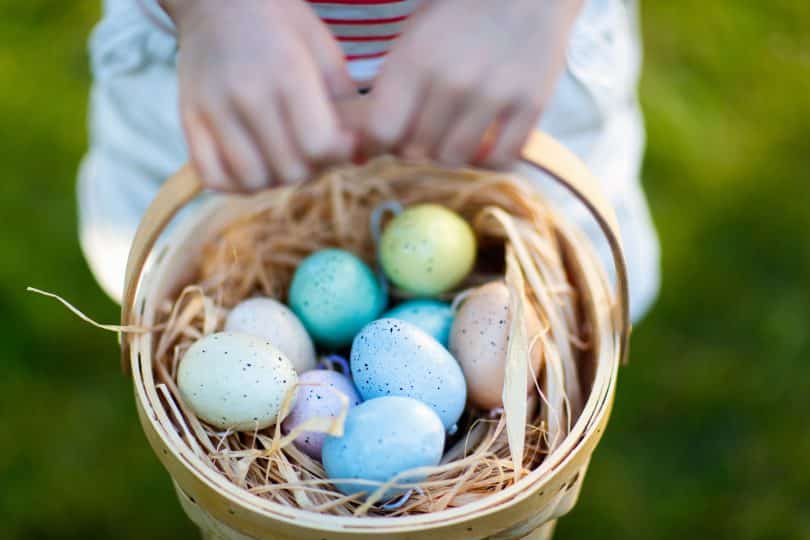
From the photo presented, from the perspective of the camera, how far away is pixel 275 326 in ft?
3.42

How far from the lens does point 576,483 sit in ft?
3.02

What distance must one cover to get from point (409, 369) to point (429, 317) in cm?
13

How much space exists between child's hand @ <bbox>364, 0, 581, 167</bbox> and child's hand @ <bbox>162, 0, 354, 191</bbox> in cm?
6

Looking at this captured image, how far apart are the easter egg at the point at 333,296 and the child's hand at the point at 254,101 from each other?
0.98 feet

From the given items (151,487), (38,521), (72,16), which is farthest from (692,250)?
(72,16)

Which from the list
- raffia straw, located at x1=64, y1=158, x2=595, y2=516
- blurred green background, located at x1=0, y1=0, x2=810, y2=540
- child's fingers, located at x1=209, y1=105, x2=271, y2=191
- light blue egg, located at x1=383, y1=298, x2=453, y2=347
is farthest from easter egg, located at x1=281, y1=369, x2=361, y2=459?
blurred green background, located at x1=0, y1=0, x2=810, y2=540

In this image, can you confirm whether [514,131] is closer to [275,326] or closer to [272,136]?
[272,136]

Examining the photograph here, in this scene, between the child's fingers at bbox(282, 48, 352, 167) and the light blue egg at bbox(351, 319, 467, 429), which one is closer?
the child's fingers at bbox(282, 48, 352, 167)

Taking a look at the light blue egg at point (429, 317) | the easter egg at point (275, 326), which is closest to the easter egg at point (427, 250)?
the light blue egg at point (429, 317)

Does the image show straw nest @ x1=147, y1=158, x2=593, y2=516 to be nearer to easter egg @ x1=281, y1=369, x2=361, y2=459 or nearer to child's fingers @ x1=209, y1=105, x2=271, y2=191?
easter egg @ x1=281, y1=369, x2=361, y2=459

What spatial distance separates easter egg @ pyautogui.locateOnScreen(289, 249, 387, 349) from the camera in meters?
1.09

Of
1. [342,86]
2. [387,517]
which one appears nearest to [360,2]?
[342,86]

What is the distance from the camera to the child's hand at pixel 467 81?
807 millimetres

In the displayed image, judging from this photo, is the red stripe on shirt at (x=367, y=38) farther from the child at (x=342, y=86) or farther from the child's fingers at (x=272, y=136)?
the child's fingers at (x=272, y=136)
